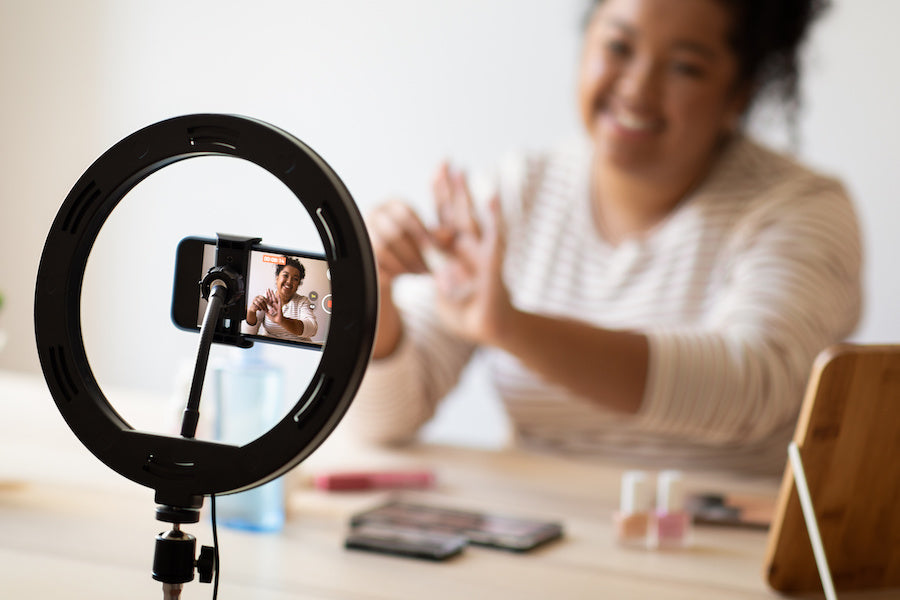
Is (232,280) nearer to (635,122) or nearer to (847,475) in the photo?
(847,475)

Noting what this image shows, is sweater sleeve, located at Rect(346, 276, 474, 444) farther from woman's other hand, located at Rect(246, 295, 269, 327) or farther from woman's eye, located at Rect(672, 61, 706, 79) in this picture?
woman's other hand, located at Rect(246, 295, 269, 327)

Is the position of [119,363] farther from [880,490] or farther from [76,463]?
[880,490]

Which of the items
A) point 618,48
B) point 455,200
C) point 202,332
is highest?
point 618,48

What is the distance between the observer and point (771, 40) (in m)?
1.38

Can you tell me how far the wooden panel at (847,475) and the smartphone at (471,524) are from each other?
183 millimetres

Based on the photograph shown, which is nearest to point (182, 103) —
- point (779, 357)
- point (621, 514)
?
point (779, 357)

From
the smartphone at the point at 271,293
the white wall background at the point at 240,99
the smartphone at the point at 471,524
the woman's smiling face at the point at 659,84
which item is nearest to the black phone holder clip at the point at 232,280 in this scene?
the smartphone at the point at 271,293

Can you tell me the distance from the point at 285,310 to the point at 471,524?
419mm

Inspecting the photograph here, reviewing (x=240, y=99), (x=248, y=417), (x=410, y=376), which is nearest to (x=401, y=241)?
(x=410, y=376)

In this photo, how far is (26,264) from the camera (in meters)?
2.41

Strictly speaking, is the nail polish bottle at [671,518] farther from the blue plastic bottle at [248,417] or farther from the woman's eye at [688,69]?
the woman's eye at [688,69]

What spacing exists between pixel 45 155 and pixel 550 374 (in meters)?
1.86

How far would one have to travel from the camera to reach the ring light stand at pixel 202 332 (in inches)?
16.0

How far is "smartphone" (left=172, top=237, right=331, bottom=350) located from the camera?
42 cm
